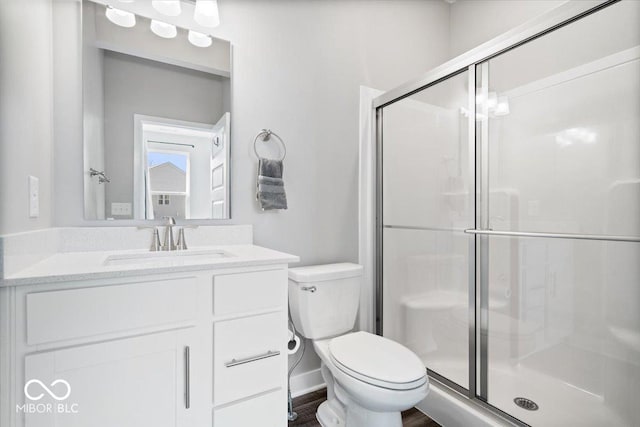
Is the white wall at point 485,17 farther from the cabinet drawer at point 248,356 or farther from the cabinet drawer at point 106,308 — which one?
the cabinet drawer at point 106,308

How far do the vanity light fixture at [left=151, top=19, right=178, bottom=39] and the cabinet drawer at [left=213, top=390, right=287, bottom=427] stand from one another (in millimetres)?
1639

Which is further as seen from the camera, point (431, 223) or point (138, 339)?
point (431, 223)

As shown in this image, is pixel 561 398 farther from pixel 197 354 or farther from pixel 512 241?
pixel 197 354

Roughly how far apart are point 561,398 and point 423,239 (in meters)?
0.90

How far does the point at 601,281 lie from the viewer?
1.19m

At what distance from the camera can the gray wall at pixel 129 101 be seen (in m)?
1.38

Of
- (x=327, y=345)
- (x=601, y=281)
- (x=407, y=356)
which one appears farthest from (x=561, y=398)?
(x=327, y=345)

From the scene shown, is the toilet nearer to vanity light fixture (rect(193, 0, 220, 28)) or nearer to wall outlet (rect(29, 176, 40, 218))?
wall outlet (rect(29, 176, 40, 218))

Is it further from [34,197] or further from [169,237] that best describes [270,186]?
[34,197]

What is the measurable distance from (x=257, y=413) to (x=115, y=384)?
503mm

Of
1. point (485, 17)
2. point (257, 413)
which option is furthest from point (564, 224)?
point (485, 17)

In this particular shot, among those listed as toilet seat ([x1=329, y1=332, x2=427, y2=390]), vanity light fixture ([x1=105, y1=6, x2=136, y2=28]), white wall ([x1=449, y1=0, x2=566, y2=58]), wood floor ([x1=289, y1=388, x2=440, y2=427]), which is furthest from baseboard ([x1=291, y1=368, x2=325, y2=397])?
white wall ([x1=449, y1=0, x2=566, y2=58])

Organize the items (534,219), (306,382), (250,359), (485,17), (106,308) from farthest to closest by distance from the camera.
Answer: (485,17)
(306,382)
(534,219)
(250,359)
(106,308)

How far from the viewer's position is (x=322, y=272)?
5.34ft
